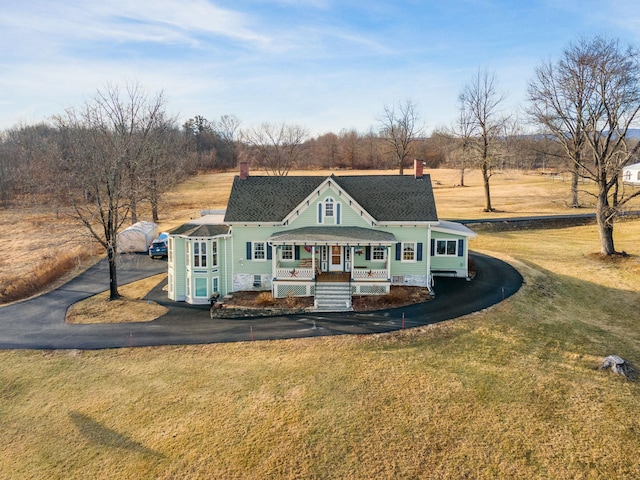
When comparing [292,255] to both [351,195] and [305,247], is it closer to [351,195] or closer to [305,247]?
[305,247]

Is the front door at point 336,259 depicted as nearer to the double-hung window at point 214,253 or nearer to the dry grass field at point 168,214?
the double-hung window at point 214,253

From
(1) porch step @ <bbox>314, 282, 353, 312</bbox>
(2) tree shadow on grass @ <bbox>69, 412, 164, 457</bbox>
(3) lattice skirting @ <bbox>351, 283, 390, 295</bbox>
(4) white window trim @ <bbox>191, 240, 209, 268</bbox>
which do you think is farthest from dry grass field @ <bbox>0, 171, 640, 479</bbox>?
(4) white window trim @ <bbox>191, 240, 209, 268</bbox>

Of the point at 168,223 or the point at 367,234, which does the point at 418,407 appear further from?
the point at 168,223

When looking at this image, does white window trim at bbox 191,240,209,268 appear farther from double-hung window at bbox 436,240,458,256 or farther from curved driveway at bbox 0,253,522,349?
double-hung window at bbox 436,240,458,256

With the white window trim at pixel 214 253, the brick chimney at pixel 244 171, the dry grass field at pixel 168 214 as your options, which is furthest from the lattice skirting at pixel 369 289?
the dry grass field at pixel 168 214

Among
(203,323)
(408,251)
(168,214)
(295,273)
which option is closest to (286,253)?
(295,273)
